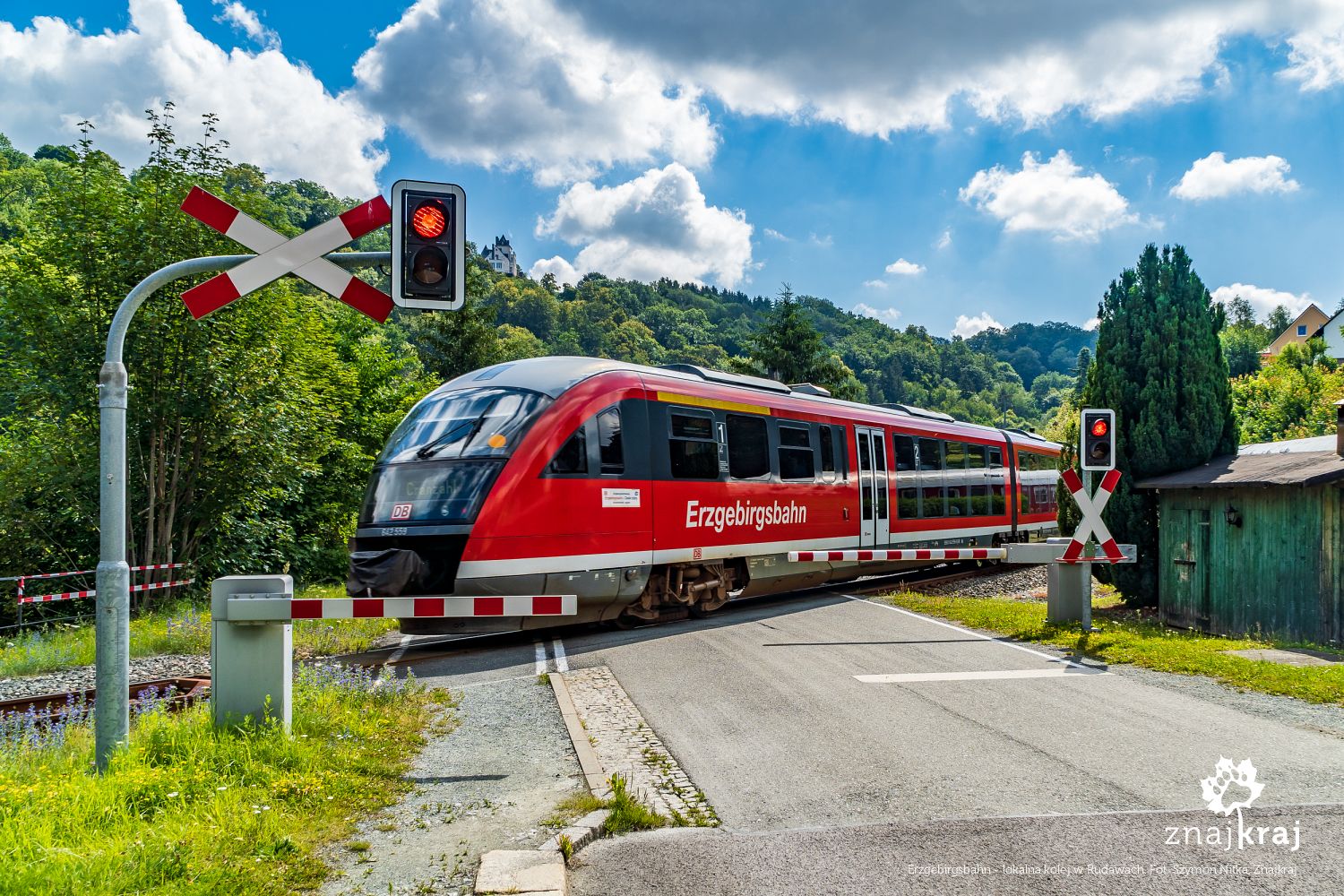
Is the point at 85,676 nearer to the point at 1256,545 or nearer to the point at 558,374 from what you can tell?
the point at 558,374

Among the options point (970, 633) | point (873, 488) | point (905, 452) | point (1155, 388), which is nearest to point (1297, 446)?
point (1155, 388)

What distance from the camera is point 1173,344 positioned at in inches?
695

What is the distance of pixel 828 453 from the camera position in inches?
631

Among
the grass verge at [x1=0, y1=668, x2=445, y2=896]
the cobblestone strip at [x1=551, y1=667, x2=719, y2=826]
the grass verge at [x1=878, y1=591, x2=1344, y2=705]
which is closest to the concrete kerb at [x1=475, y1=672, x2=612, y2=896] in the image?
the cobblestone strip at [x1=551, y1=667, x2=719, y2=826]

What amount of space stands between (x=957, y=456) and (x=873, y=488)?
4.18 m

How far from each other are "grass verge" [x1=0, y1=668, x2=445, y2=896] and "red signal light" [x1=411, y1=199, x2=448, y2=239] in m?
3.27

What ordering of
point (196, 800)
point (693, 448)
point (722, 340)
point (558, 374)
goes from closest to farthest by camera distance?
point (196, 800) < point (558, 374) < point (693, 448) < point (722, 340)

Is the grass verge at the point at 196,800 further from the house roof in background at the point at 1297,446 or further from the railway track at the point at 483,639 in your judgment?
the house roof in background at the point at 1297,446

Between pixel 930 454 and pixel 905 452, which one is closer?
pixel 905 452

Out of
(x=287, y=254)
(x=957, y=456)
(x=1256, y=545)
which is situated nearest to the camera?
(x=287, y=254)

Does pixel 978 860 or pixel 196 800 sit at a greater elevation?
pixel 196 800

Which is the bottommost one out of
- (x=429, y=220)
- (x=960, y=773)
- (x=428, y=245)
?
(x=960, y=773)

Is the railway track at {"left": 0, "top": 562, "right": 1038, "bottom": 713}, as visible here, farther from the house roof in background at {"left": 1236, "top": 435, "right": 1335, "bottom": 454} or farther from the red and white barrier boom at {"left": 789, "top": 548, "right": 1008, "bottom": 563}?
the house roof in background at {"left": 1236, "top": 435, "right": 1335, "bottom": 454}

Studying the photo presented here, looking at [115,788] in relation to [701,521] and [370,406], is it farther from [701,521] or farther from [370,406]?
[370,406]
